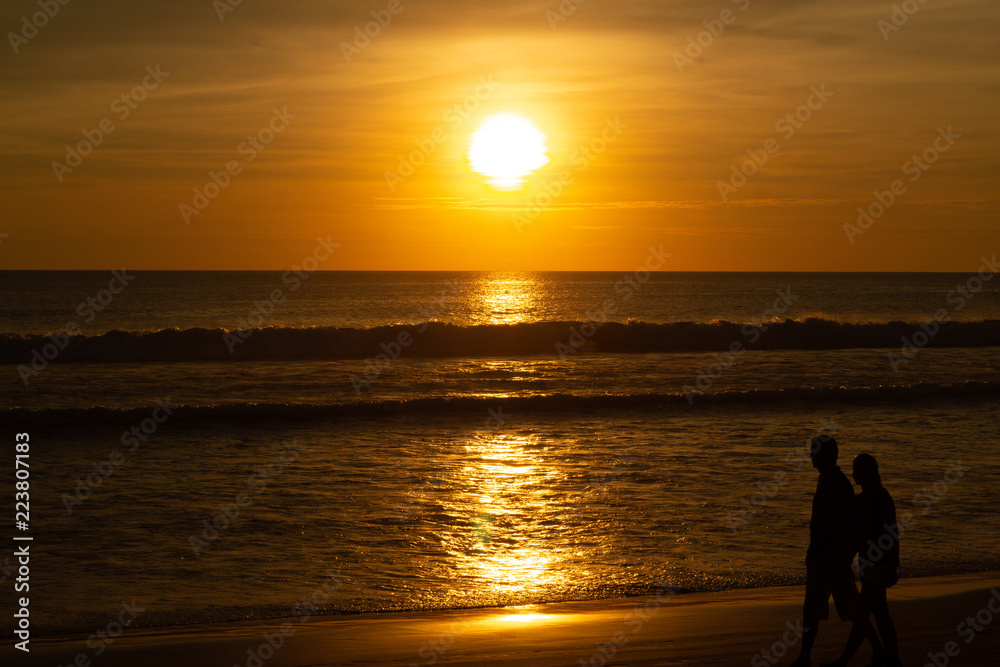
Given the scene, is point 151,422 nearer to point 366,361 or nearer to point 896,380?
point 366,361

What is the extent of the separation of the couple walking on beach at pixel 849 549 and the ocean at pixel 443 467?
2.32 m

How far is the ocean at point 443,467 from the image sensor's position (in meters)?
7.86

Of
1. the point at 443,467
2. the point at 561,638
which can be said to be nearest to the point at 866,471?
the point at 561,638

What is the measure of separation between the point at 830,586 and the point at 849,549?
0.90ft

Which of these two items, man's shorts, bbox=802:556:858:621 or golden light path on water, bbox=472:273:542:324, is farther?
golden light path on water, bbox=472:273:542:324

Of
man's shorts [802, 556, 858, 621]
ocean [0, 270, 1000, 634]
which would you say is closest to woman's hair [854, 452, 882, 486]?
man's shorts [802, 556, 858, 621]

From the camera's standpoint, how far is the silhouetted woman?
529 centimetres

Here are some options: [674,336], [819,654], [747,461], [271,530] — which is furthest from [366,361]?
[819,654]

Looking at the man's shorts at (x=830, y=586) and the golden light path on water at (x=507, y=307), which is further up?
the golden light path on water at (x=507, y=307)

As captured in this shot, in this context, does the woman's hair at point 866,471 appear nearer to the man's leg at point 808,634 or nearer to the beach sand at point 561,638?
the man's leg at point 808,634

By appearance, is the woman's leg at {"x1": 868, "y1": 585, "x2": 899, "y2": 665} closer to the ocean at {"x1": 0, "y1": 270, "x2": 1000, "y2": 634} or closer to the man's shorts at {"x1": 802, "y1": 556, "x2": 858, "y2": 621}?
the man's shorts at {"x1": 802, "y1": 556, "x2": 858, "y2": 621}

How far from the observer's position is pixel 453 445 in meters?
14.8

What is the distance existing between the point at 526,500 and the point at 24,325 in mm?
46051

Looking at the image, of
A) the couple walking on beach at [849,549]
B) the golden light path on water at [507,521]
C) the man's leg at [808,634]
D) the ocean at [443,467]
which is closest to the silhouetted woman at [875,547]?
the couple walking on beach at [849,549]
